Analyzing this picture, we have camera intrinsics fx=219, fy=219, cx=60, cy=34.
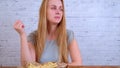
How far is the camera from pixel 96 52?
2299 millimetres

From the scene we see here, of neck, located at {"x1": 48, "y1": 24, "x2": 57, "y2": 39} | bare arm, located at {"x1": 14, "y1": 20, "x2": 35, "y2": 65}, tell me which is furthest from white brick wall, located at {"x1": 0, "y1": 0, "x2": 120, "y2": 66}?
bare arm, located at {"x1": 14, "y1": 20, "x2": 35, "y2": 65}

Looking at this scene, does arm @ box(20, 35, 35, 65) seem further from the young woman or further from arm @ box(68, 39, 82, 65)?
arm @ box(68, 39, 82, 65)

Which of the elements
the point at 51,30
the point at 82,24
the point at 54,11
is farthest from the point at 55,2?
the point at 82,24

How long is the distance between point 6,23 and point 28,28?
23cm

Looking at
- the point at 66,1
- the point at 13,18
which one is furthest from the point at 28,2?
the point at 66,1

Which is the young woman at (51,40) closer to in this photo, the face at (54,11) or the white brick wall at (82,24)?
the face at (54,11)

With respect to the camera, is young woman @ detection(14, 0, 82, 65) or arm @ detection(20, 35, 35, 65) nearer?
arm @ detection(20, 35, 35, 65)

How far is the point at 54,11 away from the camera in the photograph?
1.26m

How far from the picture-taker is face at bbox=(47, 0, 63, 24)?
1242 mm

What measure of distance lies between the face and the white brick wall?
0.98 metres

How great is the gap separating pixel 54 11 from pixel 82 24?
1028 millimetres

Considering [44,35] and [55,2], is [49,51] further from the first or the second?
[55,2]

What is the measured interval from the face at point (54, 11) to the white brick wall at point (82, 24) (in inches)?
38.4

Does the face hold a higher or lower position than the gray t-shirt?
higher
